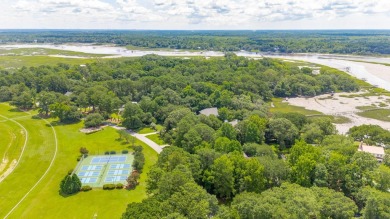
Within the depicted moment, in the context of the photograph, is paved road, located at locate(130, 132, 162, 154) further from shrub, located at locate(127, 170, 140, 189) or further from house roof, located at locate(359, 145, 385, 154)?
house roof, located at locate(359, 145, 385, 154)

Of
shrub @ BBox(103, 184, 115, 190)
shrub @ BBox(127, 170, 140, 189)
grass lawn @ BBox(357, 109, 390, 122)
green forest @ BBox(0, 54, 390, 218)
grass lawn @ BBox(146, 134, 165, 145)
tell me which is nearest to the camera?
green forest @ BBox(0, 54, 390, 218)

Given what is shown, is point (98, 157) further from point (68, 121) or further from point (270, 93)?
point (270, 93)

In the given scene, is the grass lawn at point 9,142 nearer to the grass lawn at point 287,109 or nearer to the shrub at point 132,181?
the shrub at point 132,181

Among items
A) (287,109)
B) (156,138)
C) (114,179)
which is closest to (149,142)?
(156,138)

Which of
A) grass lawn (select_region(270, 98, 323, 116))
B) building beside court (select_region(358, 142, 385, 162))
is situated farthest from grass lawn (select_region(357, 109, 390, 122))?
building beside court (select_region(358, 142, 385, 162))

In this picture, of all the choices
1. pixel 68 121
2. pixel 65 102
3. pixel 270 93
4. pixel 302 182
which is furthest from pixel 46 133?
pixel 270 93

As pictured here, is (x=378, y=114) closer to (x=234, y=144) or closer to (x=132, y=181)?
(x=234, y=144)
